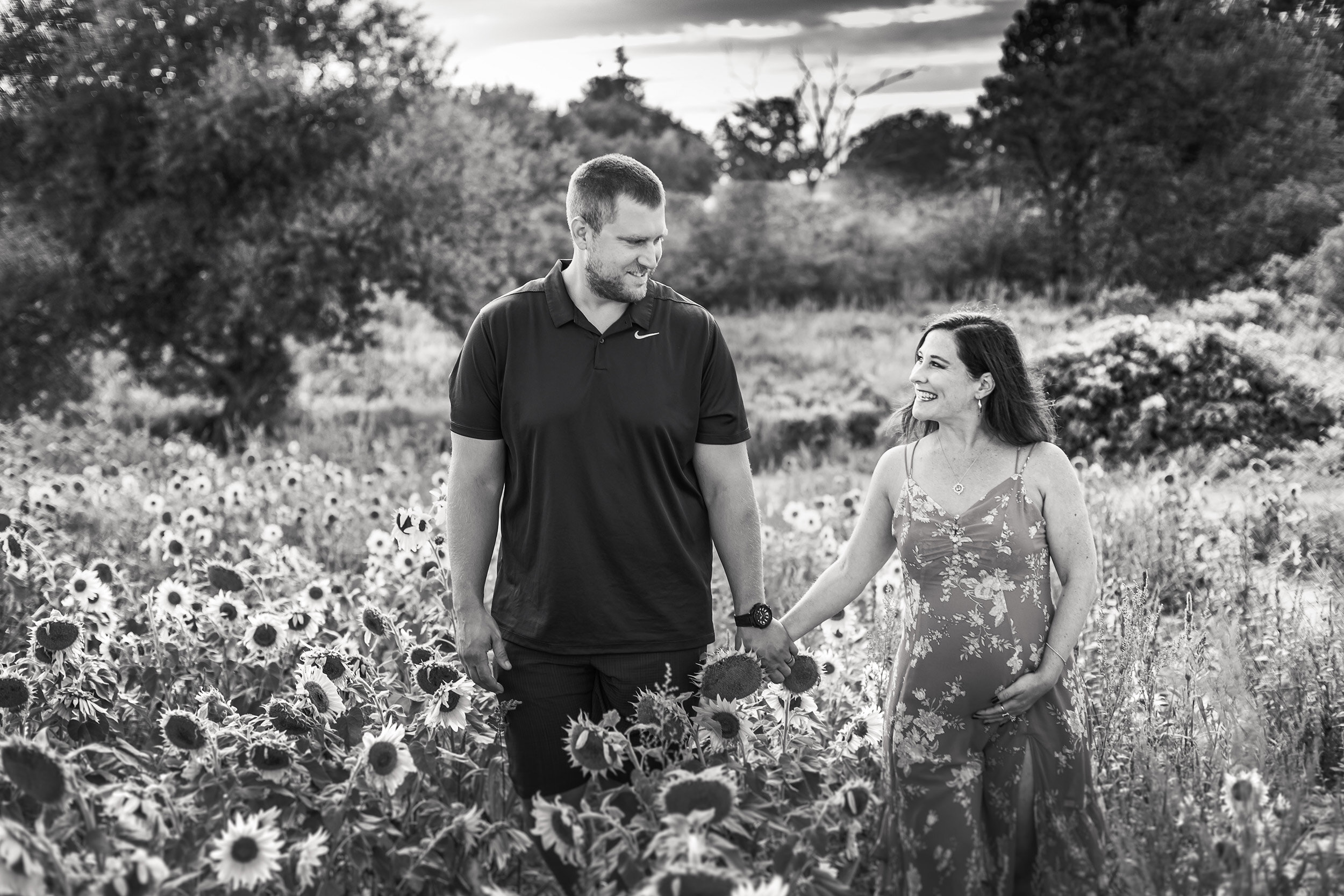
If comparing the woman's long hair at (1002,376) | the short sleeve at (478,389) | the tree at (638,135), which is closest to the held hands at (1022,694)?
the woman's long hair at (1002,376)

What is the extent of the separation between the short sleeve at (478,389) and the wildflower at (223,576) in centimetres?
128

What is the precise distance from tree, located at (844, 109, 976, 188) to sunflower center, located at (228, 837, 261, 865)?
3162 cm

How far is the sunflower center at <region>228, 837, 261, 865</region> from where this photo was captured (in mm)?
2037

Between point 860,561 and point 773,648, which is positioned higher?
point 860,561

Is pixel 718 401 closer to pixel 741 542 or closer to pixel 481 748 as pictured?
pixel 741 542

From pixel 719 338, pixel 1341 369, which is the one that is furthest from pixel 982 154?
pixel 719 338

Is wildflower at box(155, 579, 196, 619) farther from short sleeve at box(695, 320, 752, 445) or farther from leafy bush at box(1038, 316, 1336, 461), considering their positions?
leafy bush at box(1038, 316, 1336, 461)

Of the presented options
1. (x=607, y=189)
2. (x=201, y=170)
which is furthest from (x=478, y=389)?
(x=201, y=170)

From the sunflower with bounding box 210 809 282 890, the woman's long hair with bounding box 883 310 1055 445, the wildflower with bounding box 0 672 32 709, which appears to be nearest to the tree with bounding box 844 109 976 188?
the woman's long hair with bounding box 883 310 1055 445

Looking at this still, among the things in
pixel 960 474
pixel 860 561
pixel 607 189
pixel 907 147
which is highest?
pixel 907 147

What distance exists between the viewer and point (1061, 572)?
8.90ft

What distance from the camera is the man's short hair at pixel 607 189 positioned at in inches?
106

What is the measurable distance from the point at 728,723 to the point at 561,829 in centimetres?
56

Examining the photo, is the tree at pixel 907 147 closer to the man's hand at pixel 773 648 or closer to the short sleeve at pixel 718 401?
the short sleeve at pixel 718 401
